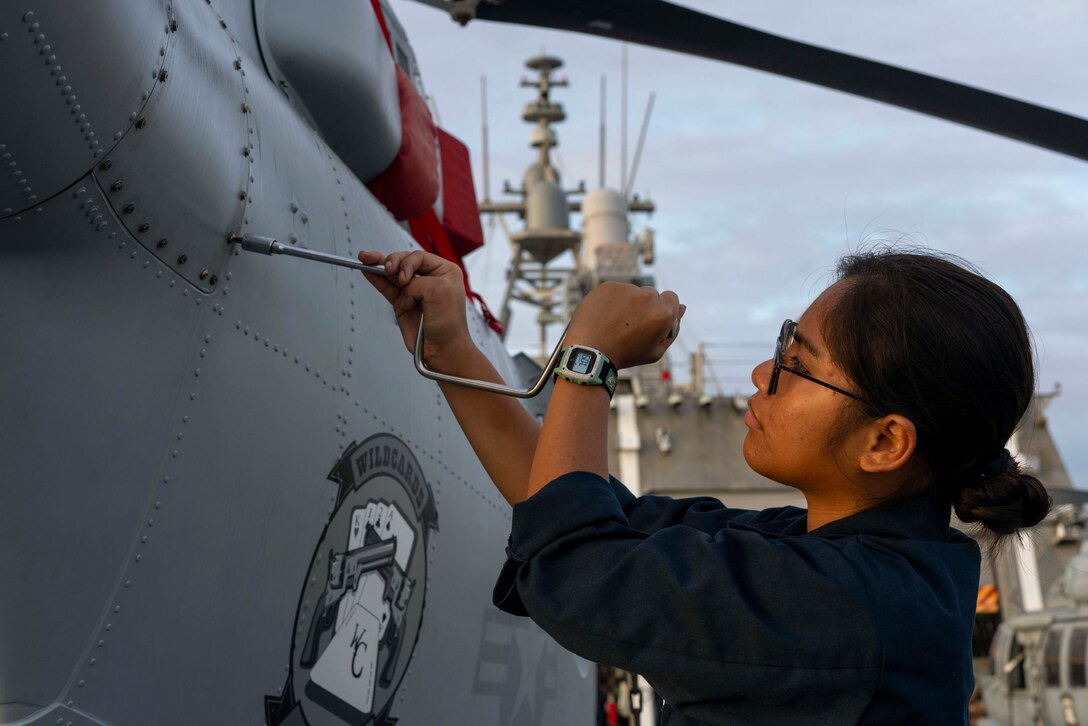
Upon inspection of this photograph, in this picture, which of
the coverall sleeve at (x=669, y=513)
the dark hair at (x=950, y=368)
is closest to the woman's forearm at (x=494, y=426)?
the coverall sleeve at (x=669, y=513)

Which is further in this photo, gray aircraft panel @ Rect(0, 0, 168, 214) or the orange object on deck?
the orange object on deck

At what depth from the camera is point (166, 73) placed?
1798 mm

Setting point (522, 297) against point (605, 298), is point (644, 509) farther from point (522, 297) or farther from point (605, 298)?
point (522, 297)

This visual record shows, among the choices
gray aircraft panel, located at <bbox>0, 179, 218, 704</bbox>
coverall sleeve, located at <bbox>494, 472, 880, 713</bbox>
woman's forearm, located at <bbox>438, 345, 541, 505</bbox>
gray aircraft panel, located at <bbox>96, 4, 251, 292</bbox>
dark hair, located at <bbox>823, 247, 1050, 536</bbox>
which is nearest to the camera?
coverall sleeve, located at <bbox>494, 472, 880, 713</bbox>

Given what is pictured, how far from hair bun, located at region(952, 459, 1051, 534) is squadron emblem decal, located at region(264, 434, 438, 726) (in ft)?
4.25

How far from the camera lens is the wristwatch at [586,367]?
5.21 feet

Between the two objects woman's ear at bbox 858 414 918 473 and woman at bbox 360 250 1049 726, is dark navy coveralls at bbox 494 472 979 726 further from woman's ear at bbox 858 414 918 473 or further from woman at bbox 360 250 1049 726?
woman's ear at bbox 858 414 918 473

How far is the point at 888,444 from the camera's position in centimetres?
157

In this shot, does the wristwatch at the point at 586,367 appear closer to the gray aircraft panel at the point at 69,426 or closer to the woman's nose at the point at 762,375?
the woman's nose at the point at 762,375

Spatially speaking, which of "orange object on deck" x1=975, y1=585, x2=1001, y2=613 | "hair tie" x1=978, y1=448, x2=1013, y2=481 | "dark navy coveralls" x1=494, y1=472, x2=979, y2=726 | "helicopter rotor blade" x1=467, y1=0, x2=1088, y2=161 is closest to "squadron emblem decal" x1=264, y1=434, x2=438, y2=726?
"dark navy coveralls" x1=494, y1=472, x2=979, y2=726

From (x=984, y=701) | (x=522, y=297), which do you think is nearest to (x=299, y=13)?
(x=984, y=701)

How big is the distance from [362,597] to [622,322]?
Answer: 1161 millimetres

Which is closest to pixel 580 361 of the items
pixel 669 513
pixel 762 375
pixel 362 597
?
pixel 762 375

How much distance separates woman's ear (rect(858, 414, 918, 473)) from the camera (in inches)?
60.2
